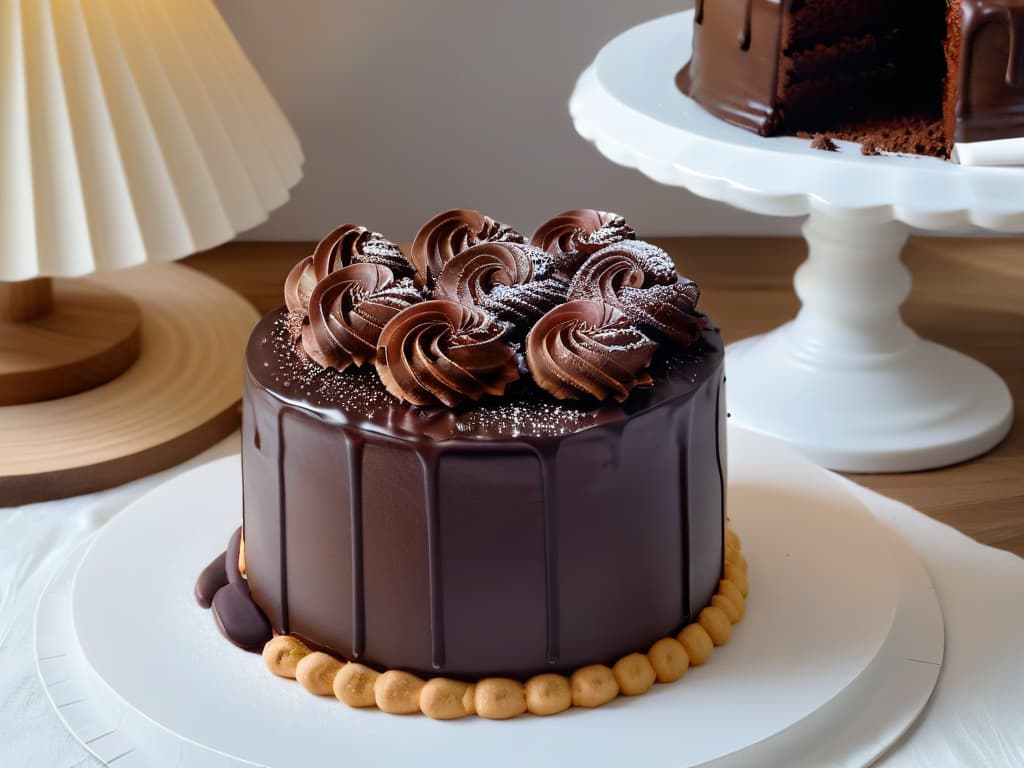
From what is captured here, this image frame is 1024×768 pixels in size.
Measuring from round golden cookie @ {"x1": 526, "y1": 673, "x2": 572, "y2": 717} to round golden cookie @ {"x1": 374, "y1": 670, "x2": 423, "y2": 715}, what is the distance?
95 millimetres

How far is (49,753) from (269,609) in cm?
23

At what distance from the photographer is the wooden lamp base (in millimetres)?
1777

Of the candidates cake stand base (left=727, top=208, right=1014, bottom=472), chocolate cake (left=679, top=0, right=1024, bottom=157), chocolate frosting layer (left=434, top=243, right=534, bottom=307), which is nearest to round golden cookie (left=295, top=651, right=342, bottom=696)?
chocolate frosting layer (left=434, top=243, right=534, bottom=307)

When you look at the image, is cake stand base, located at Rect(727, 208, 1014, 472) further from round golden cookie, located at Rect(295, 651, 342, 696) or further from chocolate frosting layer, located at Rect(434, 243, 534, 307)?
round golden cookie, located at Rect(295, 651, 342, 696)

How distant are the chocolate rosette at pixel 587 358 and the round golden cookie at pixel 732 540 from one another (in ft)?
0.91

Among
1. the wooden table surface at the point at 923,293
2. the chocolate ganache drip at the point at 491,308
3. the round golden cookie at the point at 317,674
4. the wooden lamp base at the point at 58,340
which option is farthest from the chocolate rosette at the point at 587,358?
the wooden lamp base at the point at 58,340

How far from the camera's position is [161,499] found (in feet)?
4.90

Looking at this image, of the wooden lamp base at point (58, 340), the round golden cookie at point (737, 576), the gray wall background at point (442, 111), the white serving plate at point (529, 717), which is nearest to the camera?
the white serving plate at point (529, 717)

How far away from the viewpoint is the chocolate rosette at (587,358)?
46.1 inches

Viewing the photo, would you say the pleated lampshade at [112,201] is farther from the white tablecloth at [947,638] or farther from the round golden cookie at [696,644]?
the round golden cookie at [696,644]

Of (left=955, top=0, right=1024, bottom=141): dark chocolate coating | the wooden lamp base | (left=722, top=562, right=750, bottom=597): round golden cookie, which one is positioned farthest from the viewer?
the wooden lamp base

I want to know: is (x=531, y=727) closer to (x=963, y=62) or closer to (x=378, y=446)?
(x=378, y=446)

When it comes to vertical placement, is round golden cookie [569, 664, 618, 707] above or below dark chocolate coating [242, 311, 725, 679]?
below

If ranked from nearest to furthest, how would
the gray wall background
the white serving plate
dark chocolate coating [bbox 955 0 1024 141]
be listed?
1. the white serving plate
2. dark chocolate coating [bbox 955 0 1024 141]
3. the gray wall background
